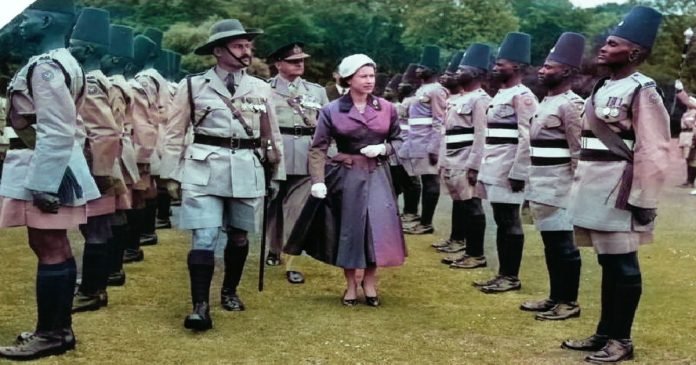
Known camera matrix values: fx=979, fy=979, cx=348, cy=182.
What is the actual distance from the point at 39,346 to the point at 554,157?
3.38 metres

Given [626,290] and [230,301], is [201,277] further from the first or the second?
[626,290]

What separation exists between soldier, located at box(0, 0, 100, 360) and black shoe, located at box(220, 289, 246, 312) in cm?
139

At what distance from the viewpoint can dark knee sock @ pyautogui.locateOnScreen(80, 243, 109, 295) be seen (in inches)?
251

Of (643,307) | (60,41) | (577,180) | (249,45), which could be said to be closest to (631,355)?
(577,180)

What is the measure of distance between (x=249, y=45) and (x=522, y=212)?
2.26 metres

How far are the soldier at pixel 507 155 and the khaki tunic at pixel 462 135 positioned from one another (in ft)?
2.65

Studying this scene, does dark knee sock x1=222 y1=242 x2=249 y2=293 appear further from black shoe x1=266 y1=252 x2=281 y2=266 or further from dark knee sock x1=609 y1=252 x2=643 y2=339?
dark knee sock x1=609 y1=252 x2=643 y2=339

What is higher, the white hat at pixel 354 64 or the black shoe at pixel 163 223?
the white hat at pixel 354 64

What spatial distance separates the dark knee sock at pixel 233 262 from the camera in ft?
21.3

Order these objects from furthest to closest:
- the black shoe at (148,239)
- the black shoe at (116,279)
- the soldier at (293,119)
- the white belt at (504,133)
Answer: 1. the black shoe at (148,239)
2. the soldier at (293,119)
3. the white belt at (504,133)
4. the black shoe at (116,279)

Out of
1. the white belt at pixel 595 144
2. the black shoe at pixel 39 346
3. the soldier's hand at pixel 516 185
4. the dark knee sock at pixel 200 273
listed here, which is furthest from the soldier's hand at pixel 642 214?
the black shoe at pixel 39 346

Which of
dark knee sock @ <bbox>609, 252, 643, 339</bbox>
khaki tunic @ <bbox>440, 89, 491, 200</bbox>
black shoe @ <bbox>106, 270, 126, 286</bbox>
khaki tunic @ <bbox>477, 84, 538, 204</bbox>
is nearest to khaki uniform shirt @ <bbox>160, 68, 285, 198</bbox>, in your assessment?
black shoe @ <bbox>106, 270, 126, 286</bbox>

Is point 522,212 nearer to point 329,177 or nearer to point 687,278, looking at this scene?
point 329,177

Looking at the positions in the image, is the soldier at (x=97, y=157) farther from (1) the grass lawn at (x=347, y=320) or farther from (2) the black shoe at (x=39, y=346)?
(2) the black shoe at (x=39, y=346)
